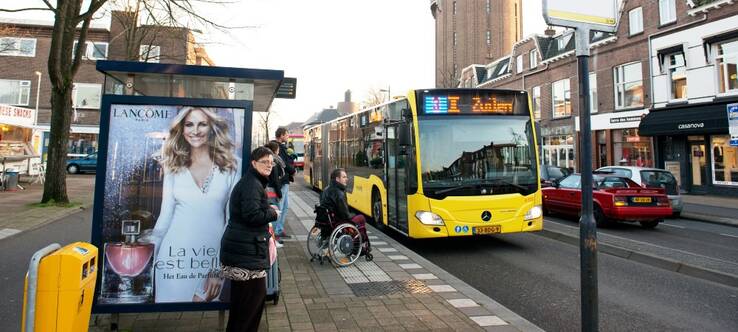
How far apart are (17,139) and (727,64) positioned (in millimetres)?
31089

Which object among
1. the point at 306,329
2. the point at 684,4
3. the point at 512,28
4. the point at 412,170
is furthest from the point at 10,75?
the point at 512,28

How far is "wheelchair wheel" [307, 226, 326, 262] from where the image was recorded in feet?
22.2

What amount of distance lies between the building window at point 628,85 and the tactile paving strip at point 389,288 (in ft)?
75.8

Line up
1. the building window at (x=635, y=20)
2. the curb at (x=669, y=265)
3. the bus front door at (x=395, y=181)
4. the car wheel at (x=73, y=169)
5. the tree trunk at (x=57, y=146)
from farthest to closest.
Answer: the car wheel at (x=73, y=169)
the building window at (x=635, y=20)
the tree trunk at (x=57, y=146)
the bus front door at (x=395, y=181)
the curb at (x=669, y=265)

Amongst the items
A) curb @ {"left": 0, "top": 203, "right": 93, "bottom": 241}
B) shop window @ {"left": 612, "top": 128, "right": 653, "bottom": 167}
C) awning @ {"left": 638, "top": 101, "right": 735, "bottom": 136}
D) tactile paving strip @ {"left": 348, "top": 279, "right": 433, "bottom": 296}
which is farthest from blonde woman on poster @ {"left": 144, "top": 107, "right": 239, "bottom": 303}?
shop window @ {"left": 612, "top": 128, "right": 653, "bottom": 167}

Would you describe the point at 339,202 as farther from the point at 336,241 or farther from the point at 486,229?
the point at 486,229

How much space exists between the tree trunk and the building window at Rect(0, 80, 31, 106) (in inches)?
1160

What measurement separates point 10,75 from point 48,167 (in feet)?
101

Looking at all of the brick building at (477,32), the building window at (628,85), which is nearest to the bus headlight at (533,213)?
the building window at (628,85)

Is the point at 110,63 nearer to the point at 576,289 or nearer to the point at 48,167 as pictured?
the point at 576,289

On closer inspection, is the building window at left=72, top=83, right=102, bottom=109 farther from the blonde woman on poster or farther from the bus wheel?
the blonde woman on poster

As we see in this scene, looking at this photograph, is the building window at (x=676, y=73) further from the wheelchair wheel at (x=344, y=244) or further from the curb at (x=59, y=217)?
the curb at (x=59, y=217)

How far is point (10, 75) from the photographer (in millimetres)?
34844

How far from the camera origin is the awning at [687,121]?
18.7 metres
